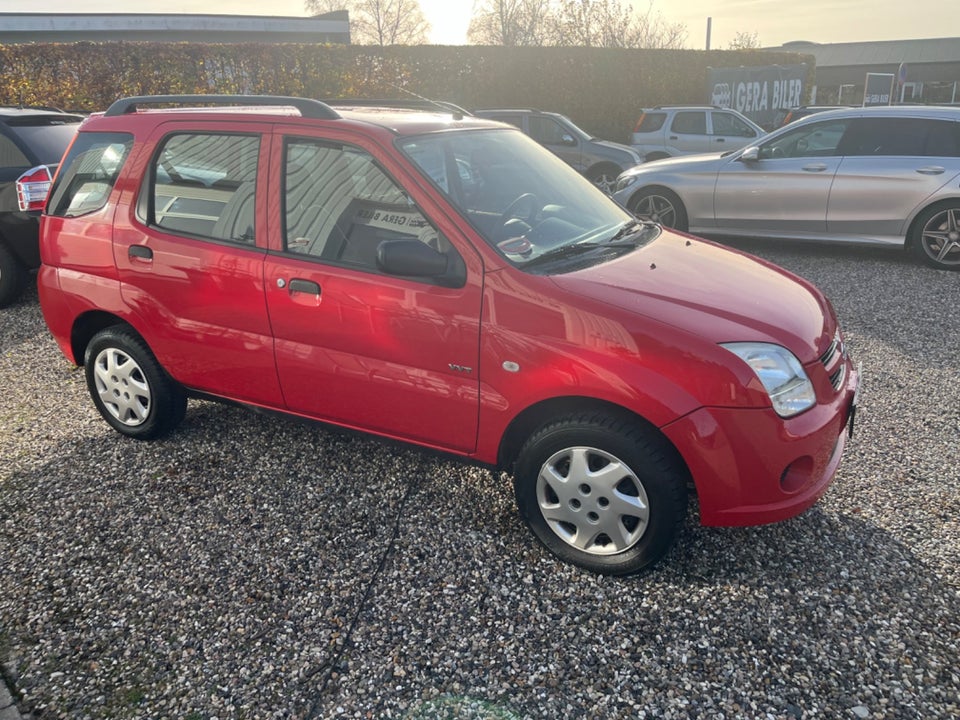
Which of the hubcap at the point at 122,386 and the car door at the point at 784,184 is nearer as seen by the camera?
the hubcap at the point at 122,386

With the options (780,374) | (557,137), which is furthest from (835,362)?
(557,137)

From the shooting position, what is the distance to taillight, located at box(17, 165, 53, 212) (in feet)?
21.5

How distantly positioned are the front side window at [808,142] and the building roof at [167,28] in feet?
91.6

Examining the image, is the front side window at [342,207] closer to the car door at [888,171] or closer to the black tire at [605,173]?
the car door at [888,171]

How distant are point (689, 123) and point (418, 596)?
13.6 metres

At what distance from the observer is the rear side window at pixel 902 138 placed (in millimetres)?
7812

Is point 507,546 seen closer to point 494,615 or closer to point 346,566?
point 494,615

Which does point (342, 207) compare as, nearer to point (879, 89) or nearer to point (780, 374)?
point (780, 374)

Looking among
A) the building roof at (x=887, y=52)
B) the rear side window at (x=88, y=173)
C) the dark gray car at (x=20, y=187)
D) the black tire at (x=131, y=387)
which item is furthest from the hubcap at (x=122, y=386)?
the building roof at (x=887, y=52)

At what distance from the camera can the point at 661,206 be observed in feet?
30.3

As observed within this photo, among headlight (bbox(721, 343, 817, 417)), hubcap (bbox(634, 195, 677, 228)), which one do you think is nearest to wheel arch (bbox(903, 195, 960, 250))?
hubcap (bbox(634, 195, 677, 228))

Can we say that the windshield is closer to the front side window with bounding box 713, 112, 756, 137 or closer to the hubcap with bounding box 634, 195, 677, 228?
the hubcap with bounding box 634, 195, 677, 228

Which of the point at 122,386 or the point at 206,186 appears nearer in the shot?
the point at 206,186

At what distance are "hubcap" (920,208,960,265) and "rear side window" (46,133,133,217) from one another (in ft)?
24.9
